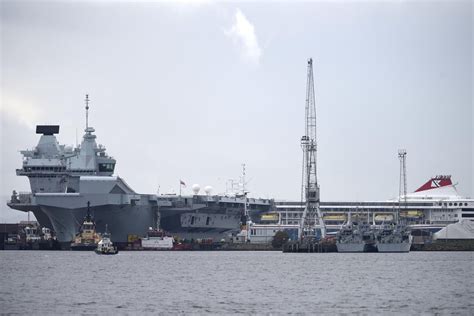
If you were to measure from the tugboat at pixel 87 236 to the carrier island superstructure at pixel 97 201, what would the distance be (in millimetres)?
1628

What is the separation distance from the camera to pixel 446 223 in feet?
563

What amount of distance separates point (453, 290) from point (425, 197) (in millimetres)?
118583

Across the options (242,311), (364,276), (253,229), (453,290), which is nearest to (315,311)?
(242,311)

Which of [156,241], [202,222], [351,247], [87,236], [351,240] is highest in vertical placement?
[202,222]

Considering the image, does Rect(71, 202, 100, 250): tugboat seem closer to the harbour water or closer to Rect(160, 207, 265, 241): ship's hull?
Rect(160, 207, 265, 241): ship's hull

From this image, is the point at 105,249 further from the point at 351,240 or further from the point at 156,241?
the point at 351,240

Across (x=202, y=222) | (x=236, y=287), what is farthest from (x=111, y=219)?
(x=236, y=287)

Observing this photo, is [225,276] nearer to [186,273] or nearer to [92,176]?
[186,273]

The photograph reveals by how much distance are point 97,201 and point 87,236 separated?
371 cm

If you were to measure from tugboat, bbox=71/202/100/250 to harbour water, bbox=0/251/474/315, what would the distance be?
19248 mm

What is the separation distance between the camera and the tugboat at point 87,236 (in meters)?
121

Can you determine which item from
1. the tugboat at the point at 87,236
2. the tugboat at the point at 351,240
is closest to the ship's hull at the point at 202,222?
the tugboat at the point at 87,236

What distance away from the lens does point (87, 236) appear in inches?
4781

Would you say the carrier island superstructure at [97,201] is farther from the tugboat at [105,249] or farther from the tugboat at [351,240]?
the tugboat at [351,240]
